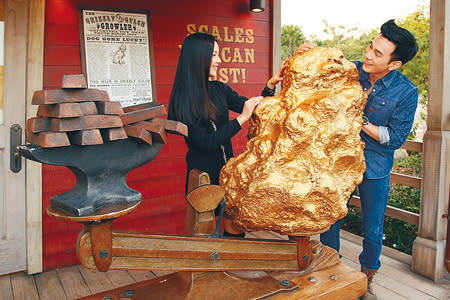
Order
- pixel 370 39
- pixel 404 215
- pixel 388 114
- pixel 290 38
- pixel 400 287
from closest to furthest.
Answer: pixel 388 114, pixel 400 287, pixel 404 215, pixel 370 39, pixel 290 38

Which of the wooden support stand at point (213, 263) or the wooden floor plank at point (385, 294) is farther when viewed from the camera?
the wooden floor plank at point (385, 294)

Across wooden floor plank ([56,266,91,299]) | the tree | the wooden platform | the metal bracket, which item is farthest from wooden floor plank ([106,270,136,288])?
the tree

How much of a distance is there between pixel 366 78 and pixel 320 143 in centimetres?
111

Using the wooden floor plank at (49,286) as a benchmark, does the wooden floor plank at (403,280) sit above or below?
above

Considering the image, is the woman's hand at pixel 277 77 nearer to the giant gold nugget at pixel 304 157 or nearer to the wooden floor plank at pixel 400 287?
the giant gold nugget at pixel 304 157

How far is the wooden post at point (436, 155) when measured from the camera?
287cm

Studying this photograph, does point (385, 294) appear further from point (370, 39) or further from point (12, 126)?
point (370, 39)

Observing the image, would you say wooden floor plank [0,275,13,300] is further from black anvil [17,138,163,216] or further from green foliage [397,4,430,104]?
green foliage [397,4,430,104]

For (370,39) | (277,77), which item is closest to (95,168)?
(277,77)

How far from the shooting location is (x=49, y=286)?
2891 millimetres

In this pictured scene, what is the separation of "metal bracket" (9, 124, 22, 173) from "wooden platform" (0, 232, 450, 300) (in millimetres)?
854

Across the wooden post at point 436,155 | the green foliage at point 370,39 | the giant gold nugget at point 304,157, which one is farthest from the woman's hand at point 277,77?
the green foliage at point 370,39

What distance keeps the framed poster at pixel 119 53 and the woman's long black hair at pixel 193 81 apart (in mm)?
1321

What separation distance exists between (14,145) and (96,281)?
3.85ft
